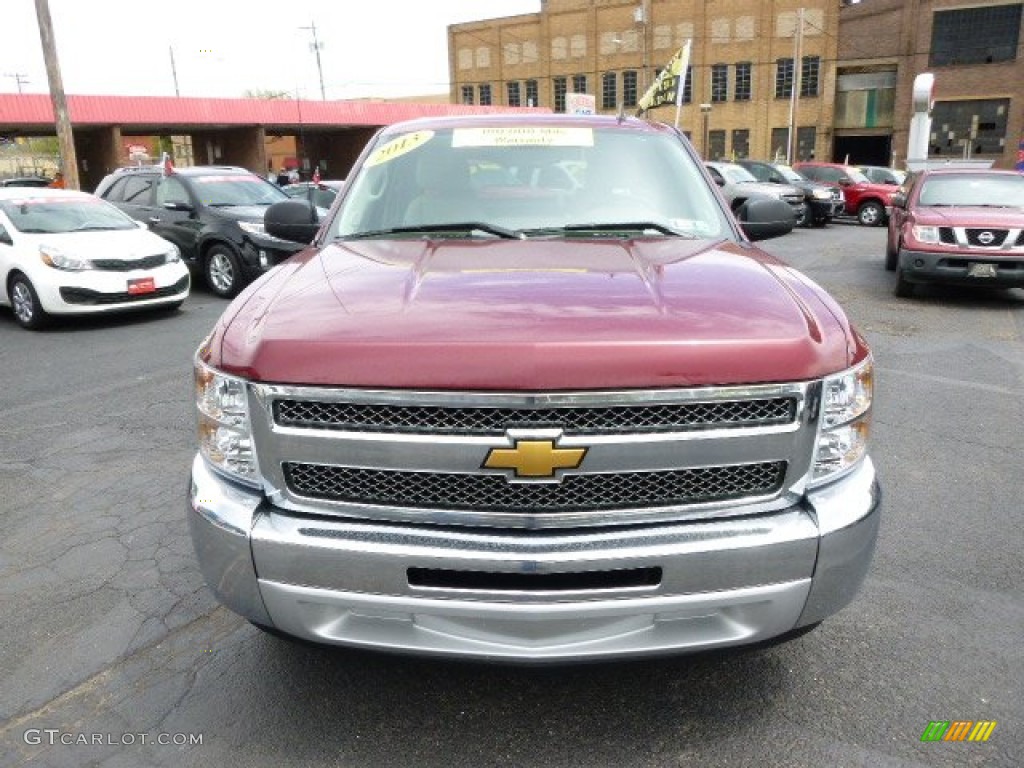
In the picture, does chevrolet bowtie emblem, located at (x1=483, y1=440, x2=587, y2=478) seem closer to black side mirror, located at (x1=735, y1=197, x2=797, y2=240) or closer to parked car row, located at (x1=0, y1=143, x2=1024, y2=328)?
black side mirror, located at (x1=735, y1=197, x2=797, y2=240)

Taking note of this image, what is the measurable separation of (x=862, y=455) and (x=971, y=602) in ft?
4.56

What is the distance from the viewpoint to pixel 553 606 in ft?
6.76

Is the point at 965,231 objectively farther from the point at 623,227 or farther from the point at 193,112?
the point at 193,112

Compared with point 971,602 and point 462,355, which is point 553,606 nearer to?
point 462,355

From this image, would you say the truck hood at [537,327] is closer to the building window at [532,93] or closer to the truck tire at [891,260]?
the truck tire at [891,260]

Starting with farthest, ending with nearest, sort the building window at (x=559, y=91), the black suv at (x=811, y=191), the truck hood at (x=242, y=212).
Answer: the building window at (x=559, y=91) → the black suv at (x=811, y=191) → the truck hood at (x=242, y=212)

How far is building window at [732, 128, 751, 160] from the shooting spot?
52.2 metres

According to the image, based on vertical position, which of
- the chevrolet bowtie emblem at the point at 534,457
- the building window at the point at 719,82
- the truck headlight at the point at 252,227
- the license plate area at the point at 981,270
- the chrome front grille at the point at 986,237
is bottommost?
the license plate area at the point at 981,270

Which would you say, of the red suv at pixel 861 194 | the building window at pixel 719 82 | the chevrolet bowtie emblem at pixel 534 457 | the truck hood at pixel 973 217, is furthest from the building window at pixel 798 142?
the chevrolet bowtie emblem at pixel 534 457

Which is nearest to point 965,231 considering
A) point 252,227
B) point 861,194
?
point 252,227

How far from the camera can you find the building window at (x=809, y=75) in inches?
1912

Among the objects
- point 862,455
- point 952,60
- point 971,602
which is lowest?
point 971,602

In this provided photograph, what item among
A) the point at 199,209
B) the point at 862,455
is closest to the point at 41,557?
the point at 862,455

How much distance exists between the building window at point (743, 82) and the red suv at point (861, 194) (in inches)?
1236
